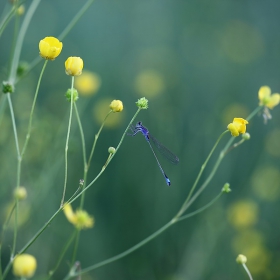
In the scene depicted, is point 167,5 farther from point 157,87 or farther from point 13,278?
point 13,278

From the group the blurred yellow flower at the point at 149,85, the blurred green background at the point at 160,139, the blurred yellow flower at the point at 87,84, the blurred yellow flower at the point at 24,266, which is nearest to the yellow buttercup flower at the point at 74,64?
the blurred green background at the point at 160,139

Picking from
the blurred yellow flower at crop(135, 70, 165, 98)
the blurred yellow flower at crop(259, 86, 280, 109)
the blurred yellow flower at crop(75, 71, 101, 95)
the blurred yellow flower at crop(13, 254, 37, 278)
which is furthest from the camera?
the blurred yellow flower at crop(135, 70, 165, 98)

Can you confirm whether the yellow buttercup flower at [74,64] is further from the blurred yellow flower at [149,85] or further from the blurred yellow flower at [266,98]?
the blurred yellow flower at [149,85]

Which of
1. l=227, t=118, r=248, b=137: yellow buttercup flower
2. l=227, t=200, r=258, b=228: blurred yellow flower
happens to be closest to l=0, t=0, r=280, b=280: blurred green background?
l=227, t=200, r=258, b=228: blurred yellow flower

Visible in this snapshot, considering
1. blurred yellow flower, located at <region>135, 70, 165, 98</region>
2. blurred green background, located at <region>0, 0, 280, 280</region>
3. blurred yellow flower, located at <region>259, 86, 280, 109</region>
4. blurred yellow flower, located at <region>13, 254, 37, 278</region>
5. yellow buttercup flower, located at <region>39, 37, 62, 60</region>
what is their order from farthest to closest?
1. blurred yellow flower, located at <region>135, 70, 165, 98</region>
2. blurred green background, located at <region>0, 0, 280, 280</region>
3. blurred yellow flower, located at <region>259, 86, 280, 109</region>
4. yellow buttercup flower, located at <region>39, 37, 62, 60</region>
5. blurred yellow flower, located at <region>13, 254, 37, 278</region>

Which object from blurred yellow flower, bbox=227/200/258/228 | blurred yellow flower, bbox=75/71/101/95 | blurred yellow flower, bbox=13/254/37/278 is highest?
blurred yellow flower, bbox=75/71/101/95

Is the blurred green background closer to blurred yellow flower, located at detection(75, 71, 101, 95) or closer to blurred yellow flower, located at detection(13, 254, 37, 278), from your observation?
blurred yellow flower, located at detection(75, 71, 101, 95)
